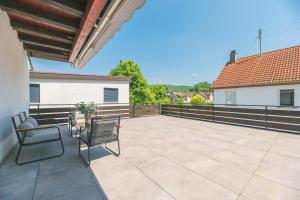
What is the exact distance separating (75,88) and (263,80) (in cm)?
965

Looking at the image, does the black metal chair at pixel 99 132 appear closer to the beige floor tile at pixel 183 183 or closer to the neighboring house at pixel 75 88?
the beige floor tile at pixel 183 183

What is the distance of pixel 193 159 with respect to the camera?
2898mm

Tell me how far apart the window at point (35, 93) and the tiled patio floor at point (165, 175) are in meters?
5.03

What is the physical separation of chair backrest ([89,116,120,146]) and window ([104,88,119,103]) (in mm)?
6245

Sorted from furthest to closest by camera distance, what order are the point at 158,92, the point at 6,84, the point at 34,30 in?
the point at 158,92, the point at 6,84, the point at 34,30

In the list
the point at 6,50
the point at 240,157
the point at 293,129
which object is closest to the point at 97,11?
the point at 6,50

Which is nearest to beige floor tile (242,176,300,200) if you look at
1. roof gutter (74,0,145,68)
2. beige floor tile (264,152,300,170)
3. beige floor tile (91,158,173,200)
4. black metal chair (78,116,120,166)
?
beige floor tile (264,152,300,170)

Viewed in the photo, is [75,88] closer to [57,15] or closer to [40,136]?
[40,136]

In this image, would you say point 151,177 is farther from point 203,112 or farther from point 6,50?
point 203,112

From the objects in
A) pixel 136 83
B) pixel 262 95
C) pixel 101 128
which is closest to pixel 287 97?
pixel 262 95

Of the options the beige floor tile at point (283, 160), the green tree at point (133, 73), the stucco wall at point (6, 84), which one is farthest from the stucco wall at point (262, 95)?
the green tree at point (133, 73)

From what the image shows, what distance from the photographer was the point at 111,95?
9.20 meters

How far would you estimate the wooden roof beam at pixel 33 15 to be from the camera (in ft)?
7.23

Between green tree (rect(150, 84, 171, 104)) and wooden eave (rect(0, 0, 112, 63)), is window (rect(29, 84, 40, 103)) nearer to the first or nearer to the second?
wooden eave (rect(0, 0, 112, 63))
